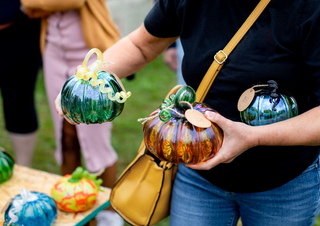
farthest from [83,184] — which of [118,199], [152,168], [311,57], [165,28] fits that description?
[311,57]

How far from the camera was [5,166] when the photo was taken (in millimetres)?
2061

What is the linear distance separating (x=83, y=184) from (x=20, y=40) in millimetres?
1297

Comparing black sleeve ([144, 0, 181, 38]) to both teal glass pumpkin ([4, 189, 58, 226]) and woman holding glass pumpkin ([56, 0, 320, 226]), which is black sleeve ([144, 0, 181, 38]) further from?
teal glass pumpkin ([4, 189, 58, 226])

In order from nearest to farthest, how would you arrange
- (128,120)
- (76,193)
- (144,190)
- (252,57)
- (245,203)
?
(252,57)
(245,203)
(144,190)
(76,193)
(128,120)

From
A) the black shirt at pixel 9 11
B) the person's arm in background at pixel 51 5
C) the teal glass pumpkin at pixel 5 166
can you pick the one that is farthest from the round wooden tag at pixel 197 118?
the black shirt at pixel 9 11

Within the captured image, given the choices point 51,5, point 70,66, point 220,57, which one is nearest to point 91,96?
point 220,57

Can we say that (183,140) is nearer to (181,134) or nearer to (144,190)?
(181,134)

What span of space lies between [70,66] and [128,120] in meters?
2.08

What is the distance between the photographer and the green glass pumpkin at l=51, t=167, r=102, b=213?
6.14ft

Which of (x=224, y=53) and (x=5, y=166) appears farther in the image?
(x=5, y=166)

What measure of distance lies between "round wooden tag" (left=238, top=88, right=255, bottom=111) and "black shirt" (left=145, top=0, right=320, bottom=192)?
0.03 m

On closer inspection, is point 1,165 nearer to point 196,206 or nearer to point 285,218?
point 196,206

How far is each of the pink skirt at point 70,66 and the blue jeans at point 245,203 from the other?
1235mm

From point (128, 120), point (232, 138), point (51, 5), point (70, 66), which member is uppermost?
point (232, 138)
